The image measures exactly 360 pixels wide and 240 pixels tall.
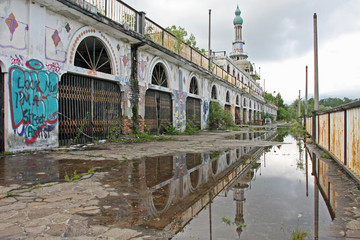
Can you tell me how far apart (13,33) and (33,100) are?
1.73 meters

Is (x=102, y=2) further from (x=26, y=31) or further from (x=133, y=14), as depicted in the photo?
(x=26, y=31)

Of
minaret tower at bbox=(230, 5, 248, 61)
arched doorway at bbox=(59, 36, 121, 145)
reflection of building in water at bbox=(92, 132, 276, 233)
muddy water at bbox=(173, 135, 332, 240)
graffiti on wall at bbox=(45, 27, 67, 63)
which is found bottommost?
muddy water at bbox=(173, 135, 332, 240)

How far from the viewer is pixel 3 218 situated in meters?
2.45

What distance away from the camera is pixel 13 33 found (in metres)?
6.46

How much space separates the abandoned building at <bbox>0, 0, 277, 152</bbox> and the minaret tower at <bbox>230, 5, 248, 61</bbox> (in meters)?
49.6

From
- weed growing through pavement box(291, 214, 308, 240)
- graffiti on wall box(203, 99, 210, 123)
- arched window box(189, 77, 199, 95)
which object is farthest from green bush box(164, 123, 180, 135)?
weed growing through pavement box(291, 214, 308, 240)

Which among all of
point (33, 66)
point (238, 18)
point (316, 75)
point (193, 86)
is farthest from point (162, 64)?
point (238, 18)

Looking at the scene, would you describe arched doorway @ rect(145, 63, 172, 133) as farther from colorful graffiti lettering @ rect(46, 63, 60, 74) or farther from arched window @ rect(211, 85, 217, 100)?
arched window @ rect(211, 85, 217, 100)

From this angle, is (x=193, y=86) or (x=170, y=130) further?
(x=193, y=86)

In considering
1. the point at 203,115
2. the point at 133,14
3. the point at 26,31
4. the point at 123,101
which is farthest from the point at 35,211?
the point at 203,115

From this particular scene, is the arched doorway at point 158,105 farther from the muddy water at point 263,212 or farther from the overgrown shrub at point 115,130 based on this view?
the muddy water at point 263,212

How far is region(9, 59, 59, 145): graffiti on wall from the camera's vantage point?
646 centimetres

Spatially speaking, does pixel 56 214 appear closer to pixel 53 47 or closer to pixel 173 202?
pixel 173 202

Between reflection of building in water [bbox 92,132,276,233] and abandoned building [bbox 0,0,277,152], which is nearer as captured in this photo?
reflection of building in water [bbox 92,132,276,233]
